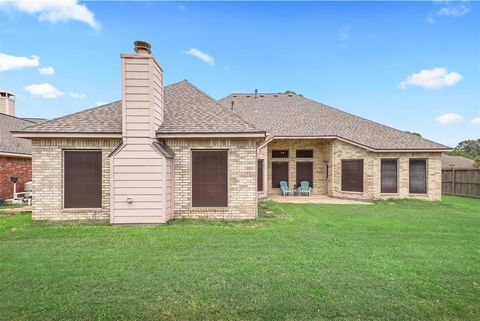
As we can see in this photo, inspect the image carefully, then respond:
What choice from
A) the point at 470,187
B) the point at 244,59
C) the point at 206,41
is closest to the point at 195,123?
the point at 206,41

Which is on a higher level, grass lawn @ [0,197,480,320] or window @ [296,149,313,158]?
window @ [296,149,313,158]

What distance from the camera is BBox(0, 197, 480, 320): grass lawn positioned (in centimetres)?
301

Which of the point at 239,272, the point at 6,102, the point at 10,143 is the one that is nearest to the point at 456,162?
the point at 239,272

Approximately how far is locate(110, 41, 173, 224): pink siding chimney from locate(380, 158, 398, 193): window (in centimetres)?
1077

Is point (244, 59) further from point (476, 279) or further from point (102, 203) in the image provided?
point (476, 279)

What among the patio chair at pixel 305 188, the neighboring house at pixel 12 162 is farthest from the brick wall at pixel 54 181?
the patio chair at pixel 305 188

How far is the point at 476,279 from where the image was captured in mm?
3891

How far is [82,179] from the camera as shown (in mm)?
8000

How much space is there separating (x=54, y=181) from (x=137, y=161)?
8.97ft

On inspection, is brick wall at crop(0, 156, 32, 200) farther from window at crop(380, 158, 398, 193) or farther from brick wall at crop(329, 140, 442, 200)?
window at crop(380, 158, 398, 193)

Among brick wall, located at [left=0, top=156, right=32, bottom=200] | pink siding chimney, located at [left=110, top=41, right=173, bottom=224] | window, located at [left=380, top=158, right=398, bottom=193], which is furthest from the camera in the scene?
window, located at [left=380, top=158, right=398, bottom=193]

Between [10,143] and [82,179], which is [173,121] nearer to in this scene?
[82,179]

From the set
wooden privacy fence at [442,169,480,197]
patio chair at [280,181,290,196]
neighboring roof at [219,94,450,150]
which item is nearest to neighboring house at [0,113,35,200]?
neighboring roof at [219,94,450,150]

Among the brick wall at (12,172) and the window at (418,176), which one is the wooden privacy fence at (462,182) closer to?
the window at (418,176)
